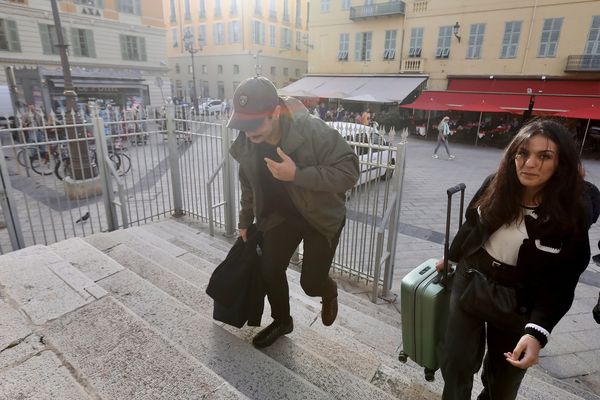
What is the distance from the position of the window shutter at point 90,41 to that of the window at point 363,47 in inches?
650

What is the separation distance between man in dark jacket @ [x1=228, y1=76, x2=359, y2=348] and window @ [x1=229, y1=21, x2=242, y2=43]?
123ft

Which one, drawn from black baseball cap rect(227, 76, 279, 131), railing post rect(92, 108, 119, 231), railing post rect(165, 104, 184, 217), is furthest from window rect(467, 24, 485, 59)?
black baseball cap rect(227, 76, 279, 131)

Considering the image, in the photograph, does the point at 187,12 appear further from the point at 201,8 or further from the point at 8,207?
the point at 8,207

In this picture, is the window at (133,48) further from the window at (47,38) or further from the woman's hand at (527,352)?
the woman's hand at (527,352)

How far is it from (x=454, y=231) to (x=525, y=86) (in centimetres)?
1508

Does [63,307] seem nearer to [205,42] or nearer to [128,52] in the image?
[128,52]

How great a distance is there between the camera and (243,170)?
206 centimetres

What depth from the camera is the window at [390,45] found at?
2181 centimetres

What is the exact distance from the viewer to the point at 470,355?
164 centimetres

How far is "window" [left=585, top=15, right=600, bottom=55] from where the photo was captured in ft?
51.3

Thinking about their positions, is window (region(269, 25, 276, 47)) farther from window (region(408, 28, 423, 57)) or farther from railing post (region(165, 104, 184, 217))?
railing post (region(165, 104, 184, 217))

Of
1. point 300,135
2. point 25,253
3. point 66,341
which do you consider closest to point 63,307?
point 66,341

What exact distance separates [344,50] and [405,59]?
189 inches

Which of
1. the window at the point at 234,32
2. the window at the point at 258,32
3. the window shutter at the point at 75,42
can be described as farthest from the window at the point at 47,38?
the window at the point at 258,32
